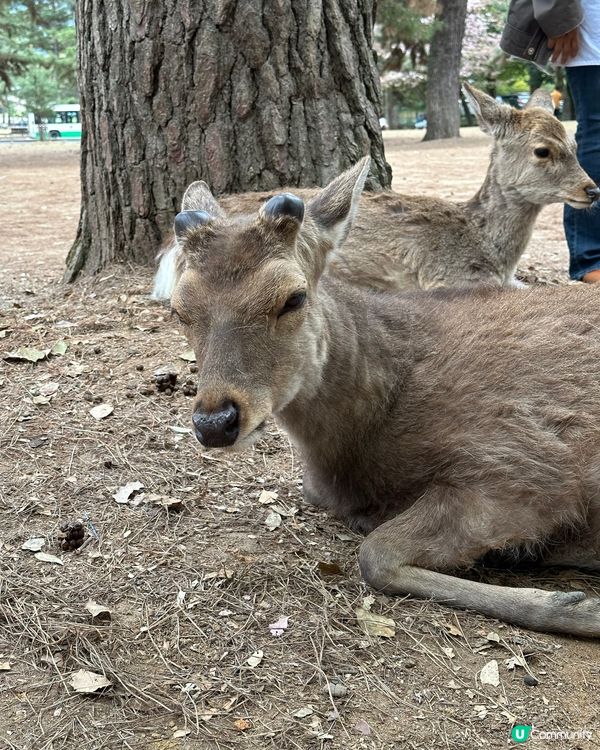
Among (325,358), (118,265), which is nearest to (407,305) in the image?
(325,358)

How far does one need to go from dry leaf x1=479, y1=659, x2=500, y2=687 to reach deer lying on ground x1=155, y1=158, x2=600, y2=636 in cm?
28

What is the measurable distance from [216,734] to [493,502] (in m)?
1.46

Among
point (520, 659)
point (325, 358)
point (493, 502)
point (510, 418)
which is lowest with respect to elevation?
point (520, 659)

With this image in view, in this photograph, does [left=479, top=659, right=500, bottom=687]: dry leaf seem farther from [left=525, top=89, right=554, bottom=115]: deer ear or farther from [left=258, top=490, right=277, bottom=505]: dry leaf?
[left=525, top=89, right=554, bottom=115]: deer ear

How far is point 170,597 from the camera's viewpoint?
331 cm

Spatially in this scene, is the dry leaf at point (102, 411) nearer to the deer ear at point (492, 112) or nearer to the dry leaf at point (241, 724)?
the dry leaf at point (241, 724)

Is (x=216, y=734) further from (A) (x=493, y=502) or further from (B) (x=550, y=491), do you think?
(B) (x=550, y=491)

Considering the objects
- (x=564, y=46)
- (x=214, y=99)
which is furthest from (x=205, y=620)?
(x=564, y=46)

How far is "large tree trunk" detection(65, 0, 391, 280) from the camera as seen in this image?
236 inches

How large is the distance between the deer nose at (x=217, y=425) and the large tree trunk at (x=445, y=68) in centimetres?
2770

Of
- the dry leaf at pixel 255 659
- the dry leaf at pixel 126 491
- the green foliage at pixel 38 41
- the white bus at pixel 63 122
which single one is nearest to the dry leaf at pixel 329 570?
the dry leaf at pixel 255 659

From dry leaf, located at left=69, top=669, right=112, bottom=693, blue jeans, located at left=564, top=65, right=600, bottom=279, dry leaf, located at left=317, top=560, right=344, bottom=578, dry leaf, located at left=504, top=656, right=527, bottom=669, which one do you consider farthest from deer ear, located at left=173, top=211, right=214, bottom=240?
blue jeans, located at left=564, top=65, right=600, bottom=279

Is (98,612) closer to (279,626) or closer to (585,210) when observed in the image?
(279,626)

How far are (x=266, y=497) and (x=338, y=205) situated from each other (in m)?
1.42
